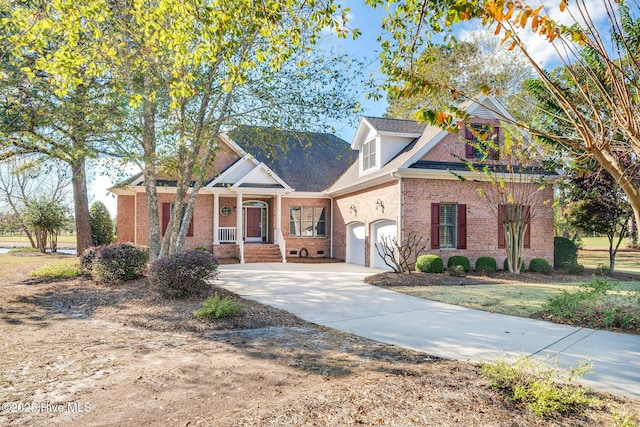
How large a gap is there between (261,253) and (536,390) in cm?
1665

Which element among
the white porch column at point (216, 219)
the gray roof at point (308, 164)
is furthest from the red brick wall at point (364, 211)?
the white porch column at point (216, 219)

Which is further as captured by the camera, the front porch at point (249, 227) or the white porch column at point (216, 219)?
the white porch column at point (216, 219)

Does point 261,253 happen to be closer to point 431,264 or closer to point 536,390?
point 431,264

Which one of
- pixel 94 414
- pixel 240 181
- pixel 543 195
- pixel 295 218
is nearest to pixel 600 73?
pixel 94 414

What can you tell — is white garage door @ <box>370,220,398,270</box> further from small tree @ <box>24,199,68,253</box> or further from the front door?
small tree @ <box>24,199,68,253</box>

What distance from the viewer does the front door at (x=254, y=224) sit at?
880 inches

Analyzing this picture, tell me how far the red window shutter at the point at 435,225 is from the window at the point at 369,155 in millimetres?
3649

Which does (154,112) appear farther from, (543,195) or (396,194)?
(543,195)

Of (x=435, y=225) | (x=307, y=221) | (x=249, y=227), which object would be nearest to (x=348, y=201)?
(x=307, y=221)

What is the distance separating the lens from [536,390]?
354 centimetres

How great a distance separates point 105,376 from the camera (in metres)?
4.39

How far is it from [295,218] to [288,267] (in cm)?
492

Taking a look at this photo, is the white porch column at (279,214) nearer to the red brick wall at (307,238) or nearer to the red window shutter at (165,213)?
the red brick wall at (307,238)

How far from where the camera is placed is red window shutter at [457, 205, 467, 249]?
15.3 metres
